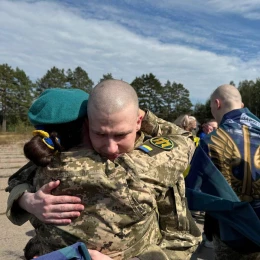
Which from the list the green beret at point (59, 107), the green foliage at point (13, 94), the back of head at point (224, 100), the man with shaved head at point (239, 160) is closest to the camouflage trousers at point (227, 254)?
the man with shaved head at point (239, 160)

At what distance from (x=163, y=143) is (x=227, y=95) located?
1.92 meters

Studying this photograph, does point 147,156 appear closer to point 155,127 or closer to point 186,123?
point 155,127

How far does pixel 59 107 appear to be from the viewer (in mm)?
1542

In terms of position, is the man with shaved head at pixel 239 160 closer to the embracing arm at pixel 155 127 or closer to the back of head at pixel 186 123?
the embracing arm at pixel 155 127

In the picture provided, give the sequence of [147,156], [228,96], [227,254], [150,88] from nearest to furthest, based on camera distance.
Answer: [147,156] → [227,254] → [228,96] → [150,88]

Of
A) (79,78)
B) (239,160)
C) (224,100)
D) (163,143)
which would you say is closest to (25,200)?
(163,143)

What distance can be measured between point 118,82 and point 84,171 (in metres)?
0.41

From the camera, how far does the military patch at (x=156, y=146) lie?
5.07ft

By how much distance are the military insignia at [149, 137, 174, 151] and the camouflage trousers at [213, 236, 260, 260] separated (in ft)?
5.65

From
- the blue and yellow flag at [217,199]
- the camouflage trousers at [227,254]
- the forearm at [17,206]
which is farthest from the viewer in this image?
the camouflage trousers at [227,254]

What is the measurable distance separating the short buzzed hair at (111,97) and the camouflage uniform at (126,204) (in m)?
0.21

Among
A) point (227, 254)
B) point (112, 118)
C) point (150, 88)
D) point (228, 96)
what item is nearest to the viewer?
point (112, 118)

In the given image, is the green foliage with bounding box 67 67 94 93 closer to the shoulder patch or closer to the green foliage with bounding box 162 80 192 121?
the green foliage with bounding box 162 80 192 121

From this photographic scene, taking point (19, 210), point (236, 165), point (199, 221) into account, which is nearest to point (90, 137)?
point (19, 210)
